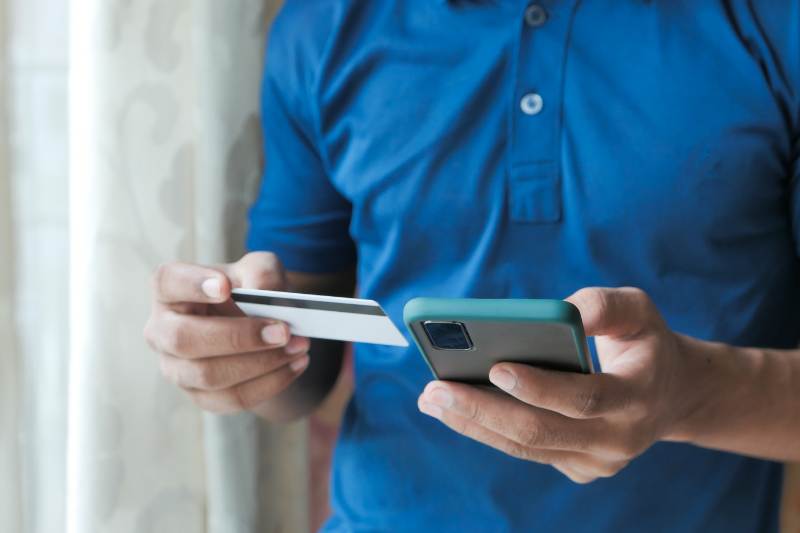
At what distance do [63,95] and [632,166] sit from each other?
691 mm

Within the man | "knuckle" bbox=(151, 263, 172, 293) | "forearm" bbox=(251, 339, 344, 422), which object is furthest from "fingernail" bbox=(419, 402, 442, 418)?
"forearm" bbox=(251, 339, 344, 422)

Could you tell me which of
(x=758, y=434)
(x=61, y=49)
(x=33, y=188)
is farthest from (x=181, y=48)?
(x=758, y=434)

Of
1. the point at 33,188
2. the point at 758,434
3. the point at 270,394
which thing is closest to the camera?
the point at 758,434

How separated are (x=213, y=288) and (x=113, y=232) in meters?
0.25

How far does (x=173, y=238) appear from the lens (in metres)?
1.15

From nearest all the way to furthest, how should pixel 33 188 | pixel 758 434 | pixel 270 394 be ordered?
pixel 758 434 < pixel 270 394 < pixel 33 188

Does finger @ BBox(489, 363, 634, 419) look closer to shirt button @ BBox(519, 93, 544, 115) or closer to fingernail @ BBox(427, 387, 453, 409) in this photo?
fingernail @ BBox(427, 387, 453, 409)

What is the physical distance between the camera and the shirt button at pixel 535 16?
3.16ft

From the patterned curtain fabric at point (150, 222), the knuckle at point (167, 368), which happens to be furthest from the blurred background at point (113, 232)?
the knuckle at point (167, 368)

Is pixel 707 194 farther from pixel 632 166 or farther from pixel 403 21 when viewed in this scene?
pixel 403 21

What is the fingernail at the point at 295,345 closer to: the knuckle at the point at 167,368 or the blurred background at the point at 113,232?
the knuckle at the point at 167,368

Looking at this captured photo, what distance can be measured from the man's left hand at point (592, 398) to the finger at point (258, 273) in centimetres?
28

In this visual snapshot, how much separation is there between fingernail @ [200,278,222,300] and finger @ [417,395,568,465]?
0.80 feet

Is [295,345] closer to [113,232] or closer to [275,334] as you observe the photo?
[275,334]
